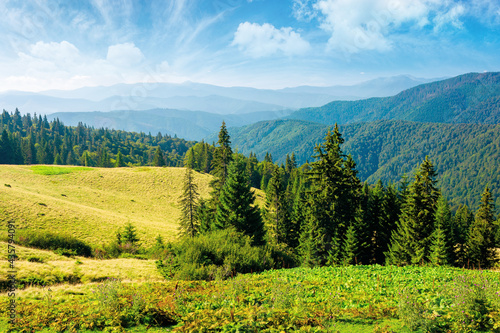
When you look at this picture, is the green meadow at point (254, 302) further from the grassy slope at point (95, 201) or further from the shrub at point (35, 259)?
the grassy slope at point (95, 201)

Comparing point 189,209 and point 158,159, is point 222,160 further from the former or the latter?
point 158,159

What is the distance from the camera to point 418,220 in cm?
2748

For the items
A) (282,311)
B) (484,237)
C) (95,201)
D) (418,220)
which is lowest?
(484,237)

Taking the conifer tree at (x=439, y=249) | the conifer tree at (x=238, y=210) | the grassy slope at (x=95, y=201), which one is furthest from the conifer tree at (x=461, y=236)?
the grassy slope at (x=95, y=201)

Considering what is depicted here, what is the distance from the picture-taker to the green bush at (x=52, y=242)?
2485 centimetres

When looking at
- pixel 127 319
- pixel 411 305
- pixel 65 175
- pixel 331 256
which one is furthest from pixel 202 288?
pixel 65 175

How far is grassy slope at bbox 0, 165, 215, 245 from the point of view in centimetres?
3616

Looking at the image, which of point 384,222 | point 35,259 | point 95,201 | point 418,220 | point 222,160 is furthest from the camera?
point 95,201

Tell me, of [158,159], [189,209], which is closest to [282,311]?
[189,209]

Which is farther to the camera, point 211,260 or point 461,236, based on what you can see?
point 461,236

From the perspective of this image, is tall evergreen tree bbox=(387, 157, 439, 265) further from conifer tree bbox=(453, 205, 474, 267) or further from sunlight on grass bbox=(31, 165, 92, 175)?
sunlight on grass bbox=(31, 165, 92, 175)

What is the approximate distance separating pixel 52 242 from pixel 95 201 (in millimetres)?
33673

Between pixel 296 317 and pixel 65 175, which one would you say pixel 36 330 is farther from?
pixel 65 175

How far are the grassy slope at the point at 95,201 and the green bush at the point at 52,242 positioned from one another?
680 centimetres
